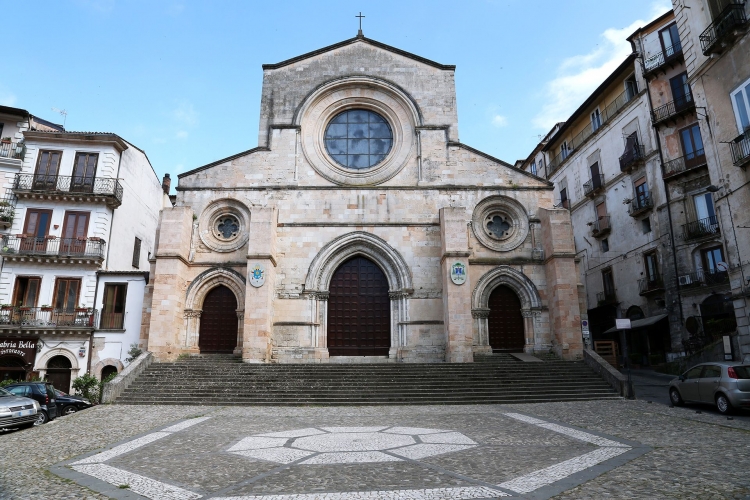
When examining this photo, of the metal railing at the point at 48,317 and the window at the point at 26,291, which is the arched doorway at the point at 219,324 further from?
the window at the point at 26,291

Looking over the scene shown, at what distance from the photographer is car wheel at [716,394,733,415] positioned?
1147 cm

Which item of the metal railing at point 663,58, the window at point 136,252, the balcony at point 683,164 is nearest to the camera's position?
the balcony at point 683,164

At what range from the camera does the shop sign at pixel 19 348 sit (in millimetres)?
20938

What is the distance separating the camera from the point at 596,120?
103ft

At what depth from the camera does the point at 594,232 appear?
3052 centimetres

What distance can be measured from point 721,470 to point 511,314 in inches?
569

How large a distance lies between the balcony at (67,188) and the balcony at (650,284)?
26616 millimetres

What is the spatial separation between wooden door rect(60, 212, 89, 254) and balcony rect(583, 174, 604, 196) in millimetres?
27905

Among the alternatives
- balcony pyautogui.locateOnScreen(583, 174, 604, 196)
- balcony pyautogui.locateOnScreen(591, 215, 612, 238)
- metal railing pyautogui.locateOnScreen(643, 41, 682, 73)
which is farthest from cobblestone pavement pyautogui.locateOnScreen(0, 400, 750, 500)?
balcony pyautogui.locateOnScreen(583, 174, 604, 196)

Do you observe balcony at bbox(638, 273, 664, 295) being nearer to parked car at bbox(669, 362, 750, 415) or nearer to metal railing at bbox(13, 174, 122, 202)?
parked car at bbox(669, 362, 750, 415)

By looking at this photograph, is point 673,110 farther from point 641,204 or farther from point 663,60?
point 641,204

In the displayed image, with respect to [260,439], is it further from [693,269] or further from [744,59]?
[693,269]

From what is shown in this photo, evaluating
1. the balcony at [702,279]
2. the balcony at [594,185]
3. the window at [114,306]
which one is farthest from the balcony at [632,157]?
the window at [114,306]

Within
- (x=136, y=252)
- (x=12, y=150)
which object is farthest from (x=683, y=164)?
(x=12, y=150)
